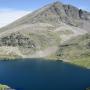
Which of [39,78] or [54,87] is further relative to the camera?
[39,78]

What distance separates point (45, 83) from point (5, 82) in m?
25.0

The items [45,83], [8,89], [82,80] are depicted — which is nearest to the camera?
[8,89]

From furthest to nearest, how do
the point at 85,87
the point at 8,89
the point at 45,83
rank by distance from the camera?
1. the point at 45,83
2. the point at 85,87
3. the point at 8,89

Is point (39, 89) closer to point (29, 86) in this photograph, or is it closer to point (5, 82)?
point (29, 86)

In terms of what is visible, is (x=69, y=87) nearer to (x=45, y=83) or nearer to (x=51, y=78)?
(x=45, y=83)

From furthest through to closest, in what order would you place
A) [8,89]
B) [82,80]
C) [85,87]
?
[82,80]
[85,87]
[8,89]

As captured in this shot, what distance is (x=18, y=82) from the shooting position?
176 meters

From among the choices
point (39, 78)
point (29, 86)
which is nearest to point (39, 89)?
point (29, 86)

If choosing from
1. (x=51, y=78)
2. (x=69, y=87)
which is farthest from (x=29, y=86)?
(x=51, y=78)

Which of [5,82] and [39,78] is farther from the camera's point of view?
[39,78]

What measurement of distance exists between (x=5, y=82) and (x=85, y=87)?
50.1 metres

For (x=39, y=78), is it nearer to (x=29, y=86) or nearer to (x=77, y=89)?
(x=29, y=86)

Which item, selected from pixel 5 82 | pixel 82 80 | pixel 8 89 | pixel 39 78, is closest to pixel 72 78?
pixel 82 80

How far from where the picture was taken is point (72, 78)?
643 ft
